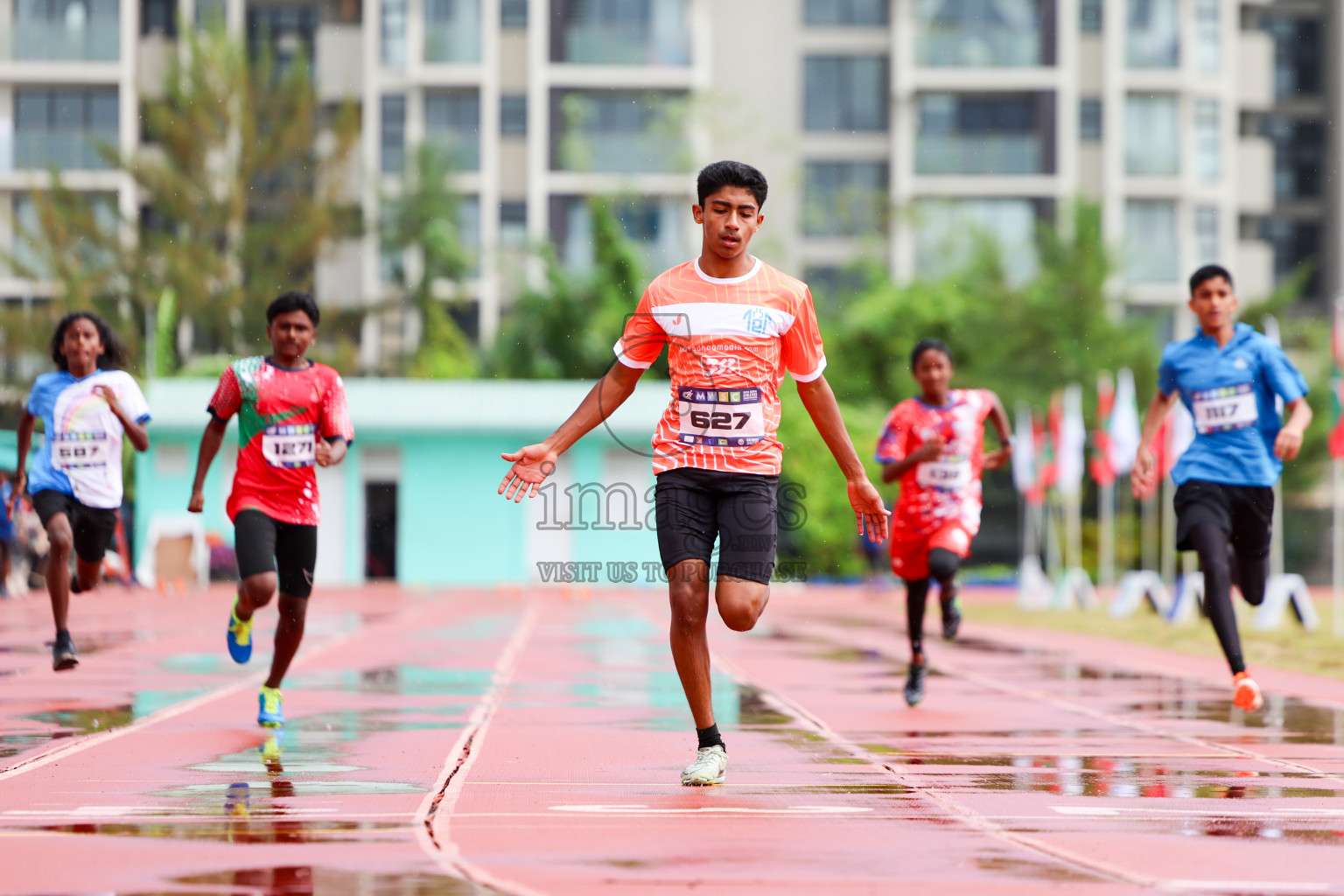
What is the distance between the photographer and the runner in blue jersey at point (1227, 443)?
31.0 ft

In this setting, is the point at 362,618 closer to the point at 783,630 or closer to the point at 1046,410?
the point at 783,630

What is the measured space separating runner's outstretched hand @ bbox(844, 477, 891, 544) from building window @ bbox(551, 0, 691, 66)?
4957 centimetres

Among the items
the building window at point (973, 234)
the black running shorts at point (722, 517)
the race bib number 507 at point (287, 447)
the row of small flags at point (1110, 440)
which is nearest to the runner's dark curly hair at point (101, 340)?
the race bib number 507 at point (287, 447)

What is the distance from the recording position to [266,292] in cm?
5362

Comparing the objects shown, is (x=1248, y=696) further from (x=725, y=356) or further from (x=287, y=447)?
(x=287, y=447)

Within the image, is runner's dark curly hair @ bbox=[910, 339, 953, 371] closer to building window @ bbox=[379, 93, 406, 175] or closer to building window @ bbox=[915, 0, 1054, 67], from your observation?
building window @ bbox=[915, 0, 1054, 67]

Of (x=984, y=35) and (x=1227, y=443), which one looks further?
(x=984, y=35)

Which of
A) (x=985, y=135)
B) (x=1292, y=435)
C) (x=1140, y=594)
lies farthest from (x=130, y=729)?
(x=985, y=135)

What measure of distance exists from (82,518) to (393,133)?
47.5 meters

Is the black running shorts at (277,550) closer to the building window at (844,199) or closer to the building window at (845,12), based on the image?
the building window at (844,199)

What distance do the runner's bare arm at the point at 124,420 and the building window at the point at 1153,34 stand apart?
49417mm

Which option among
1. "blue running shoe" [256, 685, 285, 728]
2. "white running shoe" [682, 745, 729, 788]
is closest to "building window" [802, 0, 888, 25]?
"blue running shoe" [256, 685, 285, 728]

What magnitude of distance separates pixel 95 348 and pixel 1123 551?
111 ft

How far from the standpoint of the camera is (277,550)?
884 centimetres
